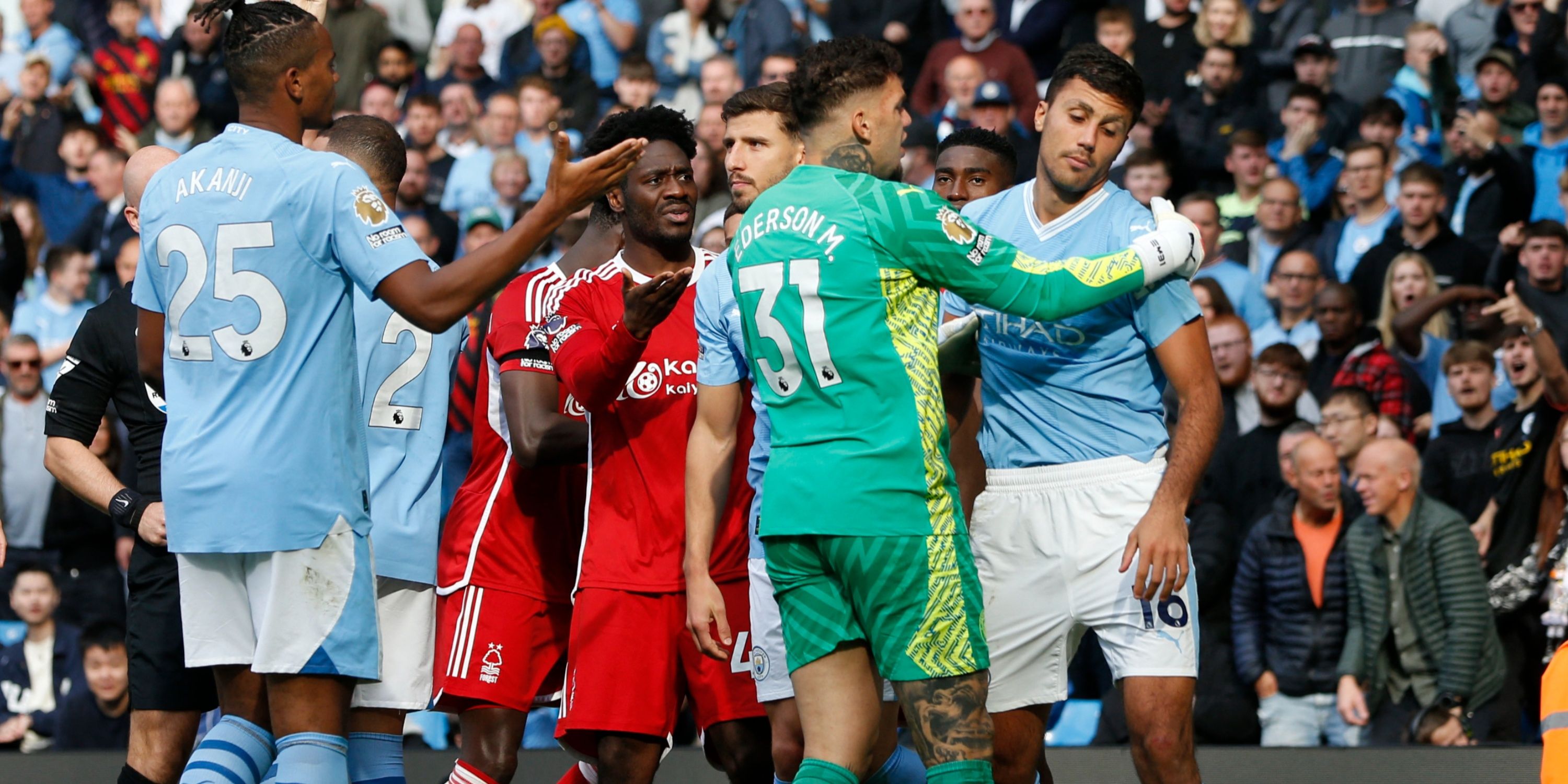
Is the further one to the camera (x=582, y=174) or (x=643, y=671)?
(x=643, y=671)

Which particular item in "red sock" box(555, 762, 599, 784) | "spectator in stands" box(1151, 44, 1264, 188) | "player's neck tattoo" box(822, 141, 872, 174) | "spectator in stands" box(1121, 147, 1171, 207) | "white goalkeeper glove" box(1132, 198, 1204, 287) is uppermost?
"spectator in stands" box(1151, 44, 1264, 188)

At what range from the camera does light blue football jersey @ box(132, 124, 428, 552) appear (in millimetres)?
4301

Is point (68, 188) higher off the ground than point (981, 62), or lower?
lower

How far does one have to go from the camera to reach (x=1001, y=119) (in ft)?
37.7

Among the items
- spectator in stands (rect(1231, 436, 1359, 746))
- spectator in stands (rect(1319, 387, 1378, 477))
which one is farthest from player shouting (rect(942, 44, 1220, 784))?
spectator in stands (rect(1319, 387, 1378, 477))

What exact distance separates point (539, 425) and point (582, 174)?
134 cm

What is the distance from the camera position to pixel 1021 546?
16.9 ft

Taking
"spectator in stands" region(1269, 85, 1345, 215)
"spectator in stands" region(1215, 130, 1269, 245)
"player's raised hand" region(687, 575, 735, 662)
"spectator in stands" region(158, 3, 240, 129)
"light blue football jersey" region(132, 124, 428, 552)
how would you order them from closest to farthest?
1. "light blue football jersey" region(132, 124, 428, 552)
2. "player's raised hand" region(687, 575, 735, 662)
3. "spectator in stands" region(1215, 130, 1269, 245)
4. "spectator in stands" region(1269, 85, 1345, 215)
5. "spectator in stands" region(158, 3, 240, 129)

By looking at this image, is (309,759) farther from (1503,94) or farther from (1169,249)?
(1503,94)

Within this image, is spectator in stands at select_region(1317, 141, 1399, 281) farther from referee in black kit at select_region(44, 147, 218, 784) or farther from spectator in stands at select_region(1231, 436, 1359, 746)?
referee in black kit at select_region(44, 147, 218, 784)

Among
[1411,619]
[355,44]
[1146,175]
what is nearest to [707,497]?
[1411,619]

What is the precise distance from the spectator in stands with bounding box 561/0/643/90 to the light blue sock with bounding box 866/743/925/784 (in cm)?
953

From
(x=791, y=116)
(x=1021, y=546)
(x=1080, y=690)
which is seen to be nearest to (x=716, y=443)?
(x=1021, y=546)

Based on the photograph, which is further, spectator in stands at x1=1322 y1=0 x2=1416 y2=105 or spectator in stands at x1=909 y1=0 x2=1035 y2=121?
spectator in stands at x1=909 y1=0 x2=1035 y2=121
